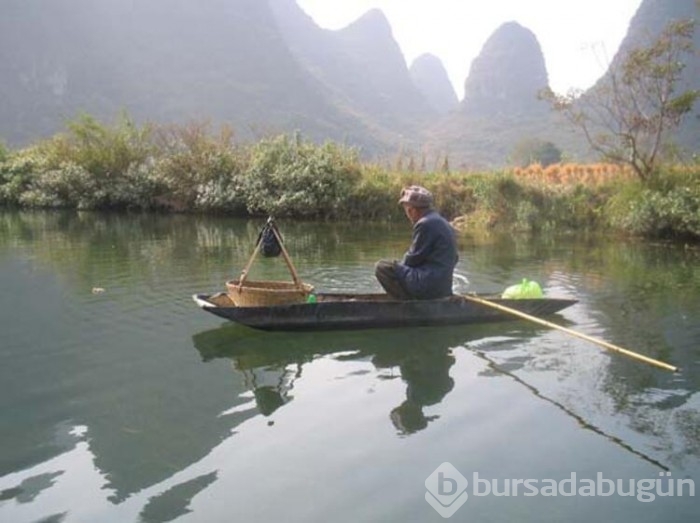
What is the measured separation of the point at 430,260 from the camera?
7.77 metres

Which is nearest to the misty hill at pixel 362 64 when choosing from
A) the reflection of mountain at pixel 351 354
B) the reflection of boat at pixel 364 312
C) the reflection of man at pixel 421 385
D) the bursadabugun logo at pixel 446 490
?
the reflection of boat at pixel 364 312

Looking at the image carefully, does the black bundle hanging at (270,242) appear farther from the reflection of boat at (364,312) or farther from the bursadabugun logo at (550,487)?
the bursadabugun logo at (550,487)

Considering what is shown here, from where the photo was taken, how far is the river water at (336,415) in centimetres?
425

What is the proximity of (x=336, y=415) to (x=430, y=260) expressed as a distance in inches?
107

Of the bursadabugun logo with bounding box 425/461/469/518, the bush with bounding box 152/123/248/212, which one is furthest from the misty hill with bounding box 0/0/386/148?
the bursadabugun logo with bounding box 425/461/469/518

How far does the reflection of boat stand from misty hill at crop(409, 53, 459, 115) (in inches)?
6094

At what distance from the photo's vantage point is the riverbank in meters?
18.3

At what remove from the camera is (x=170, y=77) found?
3873 inches

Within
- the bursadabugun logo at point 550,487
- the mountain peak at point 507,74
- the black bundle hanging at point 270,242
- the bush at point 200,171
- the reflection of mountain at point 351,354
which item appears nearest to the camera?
the bursadabugun logo at point 550,487

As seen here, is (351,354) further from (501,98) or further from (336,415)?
(501,98)

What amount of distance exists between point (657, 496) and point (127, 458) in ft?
11.4

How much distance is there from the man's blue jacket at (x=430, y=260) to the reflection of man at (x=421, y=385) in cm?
81

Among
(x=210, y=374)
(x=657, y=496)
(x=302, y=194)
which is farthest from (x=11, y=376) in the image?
(x=302, y=194)

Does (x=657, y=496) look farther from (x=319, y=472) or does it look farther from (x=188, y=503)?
(x=188, y=503)
